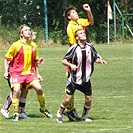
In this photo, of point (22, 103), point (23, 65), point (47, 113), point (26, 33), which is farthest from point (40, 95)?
point (26, 33)

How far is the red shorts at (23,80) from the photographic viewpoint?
1112 cm

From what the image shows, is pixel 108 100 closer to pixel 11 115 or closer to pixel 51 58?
pixel 11 115

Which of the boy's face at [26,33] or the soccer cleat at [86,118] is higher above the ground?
the boy's face at [26,33]

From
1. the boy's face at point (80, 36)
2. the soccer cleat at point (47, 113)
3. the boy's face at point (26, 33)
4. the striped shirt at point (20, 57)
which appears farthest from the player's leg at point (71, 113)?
the boy's face at point (26, 33)

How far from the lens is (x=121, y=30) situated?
39.8 meters

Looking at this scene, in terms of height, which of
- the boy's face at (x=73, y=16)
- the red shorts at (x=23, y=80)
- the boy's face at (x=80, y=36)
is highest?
the boy's face at (x=73, y=16)

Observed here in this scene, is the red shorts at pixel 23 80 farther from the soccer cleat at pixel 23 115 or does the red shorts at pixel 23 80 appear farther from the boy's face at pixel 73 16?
the boy's face at pixel 73 16

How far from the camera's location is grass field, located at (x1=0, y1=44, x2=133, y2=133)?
985 centimetres

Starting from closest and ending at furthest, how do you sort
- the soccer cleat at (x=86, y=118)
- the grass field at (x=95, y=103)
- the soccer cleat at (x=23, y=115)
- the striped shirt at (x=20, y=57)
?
the grass field at (x=95, y=103)
the soccer cleat at (x=86, y=118)
the striped shirt at (x=20, y=57)
the soccer cleat at (x=23, y=115)

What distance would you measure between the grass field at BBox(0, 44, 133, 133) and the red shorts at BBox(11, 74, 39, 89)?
0.60m

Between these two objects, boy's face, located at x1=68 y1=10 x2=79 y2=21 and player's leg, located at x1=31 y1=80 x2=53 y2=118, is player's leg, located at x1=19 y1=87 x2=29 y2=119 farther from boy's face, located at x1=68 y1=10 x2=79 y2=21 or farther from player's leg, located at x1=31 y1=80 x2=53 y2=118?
boy's face, located at x1=68 y1=10 x2=79 y2=21

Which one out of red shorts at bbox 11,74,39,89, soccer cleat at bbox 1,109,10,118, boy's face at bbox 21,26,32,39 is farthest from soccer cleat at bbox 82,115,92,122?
boy's face at bbox 21,26,32,39

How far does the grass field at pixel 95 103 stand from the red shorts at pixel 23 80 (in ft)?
1.96

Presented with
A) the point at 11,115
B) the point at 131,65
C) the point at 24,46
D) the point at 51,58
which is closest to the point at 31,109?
the point at 11,115
